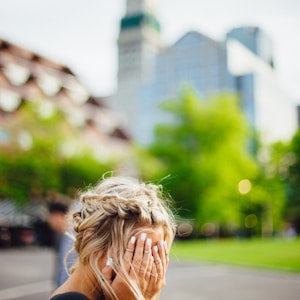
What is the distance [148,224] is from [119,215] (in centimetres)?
15

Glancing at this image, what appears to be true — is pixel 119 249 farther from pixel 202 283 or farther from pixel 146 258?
pixel 202 283

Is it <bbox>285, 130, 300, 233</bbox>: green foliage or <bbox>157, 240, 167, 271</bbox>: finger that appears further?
<bbox>285, 130, 300, 233</bbox>: green foliage

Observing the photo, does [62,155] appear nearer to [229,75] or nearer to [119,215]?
[229,75]

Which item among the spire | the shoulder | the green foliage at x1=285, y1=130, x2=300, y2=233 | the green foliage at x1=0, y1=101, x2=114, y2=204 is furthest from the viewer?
the spire

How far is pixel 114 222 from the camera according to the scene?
1993 millimetres

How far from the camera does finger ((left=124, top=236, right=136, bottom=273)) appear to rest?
1.91 m

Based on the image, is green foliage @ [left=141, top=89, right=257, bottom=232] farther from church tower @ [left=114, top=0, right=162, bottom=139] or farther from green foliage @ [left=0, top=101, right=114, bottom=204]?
church tower @ [left=114, top=0, right=162, bottom=139]

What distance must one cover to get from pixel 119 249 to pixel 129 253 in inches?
1.9

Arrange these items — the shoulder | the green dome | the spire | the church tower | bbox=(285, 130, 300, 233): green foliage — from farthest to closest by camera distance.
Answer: the green dome
the spire
the church tower
bbox=(285, 130, 300, 233): green foliage
the shoulder

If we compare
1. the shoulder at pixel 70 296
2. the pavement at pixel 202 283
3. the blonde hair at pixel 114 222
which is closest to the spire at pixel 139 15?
the pavement at pixel 202 283

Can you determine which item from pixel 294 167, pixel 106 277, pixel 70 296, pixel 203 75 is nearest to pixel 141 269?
pixel 106 277

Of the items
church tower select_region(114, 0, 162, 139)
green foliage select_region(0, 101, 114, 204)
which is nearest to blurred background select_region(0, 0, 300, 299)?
green foliage select_region(0, 101, 114, 204)

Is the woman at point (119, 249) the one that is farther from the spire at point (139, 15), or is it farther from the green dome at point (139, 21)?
the green dome at point (139, 21)

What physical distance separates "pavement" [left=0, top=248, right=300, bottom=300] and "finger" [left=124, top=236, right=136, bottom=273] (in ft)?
31.0
